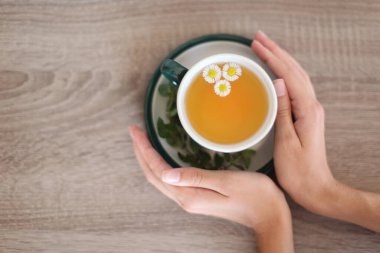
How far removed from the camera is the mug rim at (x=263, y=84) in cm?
67

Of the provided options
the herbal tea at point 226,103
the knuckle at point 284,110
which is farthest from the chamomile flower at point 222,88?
the knuckle at point 284,110

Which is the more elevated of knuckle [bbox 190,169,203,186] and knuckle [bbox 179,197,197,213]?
knuckle [bbox 190,169,203,186]

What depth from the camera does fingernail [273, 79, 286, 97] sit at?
72 cm

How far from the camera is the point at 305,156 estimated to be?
2.39ft

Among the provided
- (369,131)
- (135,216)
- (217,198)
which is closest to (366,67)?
(369,131)

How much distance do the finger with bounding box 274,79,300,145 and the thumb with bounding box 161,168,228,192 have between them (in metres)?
0.11

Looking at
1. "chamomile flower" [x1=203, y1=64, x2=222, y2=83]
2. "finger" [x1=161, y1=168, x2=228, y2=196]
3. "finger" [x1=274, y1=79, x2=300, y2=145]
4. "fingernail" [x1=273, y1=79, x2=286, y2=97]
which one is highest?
"chamomile flower" [x1=203, y1=64, x2=222, y2=83]

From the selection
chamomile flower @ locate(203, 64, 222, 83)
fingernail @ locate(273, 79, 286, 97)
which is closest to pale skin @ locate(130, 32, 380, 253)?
fingernail @ locate(273, 79, 286, 97)

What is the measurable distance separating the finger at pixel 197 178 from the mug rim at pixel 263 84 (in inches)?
2.3

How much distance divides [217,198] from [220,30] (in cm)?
31

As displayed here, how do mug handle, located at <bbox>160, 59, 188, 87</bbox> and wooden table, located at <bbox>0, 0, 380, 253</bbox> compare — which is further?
wooden table, located at <bbox>0, 0, 380, 253</bbox>

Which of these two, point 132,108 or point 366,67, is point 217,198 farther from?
point 366,67

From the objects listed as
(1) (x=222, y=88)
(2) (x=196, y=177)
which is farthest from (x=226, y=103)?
(2) (x=196, y=177)

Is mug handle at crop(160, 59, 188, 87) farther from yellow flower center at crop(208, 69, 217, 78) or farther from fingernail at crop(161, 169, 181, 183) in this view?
fingernail at crop(161, 169, 181, 183)
